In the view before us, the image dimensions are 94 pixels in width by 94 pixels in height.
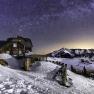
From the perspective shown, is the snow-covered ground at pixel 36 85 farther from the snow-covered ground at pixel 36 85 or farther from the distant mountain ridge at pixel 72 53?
the distant mountain ridge at pixel 72 53

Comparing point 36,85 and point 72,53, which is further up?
point 72,53

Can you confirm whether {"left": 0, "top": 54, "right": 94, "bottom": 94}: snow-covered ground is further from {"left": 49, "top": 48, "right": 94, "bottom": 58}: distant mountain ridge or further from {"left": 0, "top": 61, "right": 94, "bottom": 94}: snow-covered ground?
{"left": 49, "top": 48, "right": 94, "bottom": 58}: distant mountain ridge

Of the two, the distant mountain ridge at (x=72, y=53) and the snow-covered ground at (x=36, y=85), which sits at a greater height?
the distant mountain ridge at (x=72, y=53)

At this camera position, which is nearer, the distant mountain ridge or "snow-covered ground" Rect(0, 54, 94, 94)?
"snow-covered ground" Rect(0, 54, 94, 94)

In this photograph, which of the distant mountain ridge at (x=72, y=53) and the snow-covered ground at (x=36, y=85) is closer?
the snow-covered ground at (x=36, y=85)

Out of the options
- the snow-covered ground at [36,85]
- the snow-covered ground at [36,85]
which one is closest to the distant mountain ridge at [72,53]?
the snow-covered ground at [36,85]

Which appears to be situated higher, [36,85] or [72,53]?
[72,53]

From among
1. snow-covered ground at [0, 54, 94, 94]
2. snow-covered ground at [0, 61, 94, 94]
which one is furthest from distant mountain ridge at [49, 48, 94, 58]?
snow-covered ground at [0, 61, 94, 94]

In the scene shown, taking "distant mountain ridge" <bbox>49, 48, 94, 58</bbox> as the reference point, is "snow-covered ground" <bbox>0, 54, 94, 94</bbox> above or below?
below

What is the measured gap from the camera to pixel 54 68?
40.2 metres

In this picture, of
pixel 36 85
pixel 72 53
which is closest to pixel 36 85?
pixel 36 85

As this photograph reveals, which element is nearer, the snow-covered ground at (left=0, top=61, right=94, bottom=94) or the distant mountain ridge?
the snow-covered ground at (left=0, top=61, right=94, bottom=94)

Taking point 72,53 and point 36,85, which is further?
point 72,53

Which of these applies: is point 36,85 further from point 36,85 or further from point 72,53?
point 72,53
